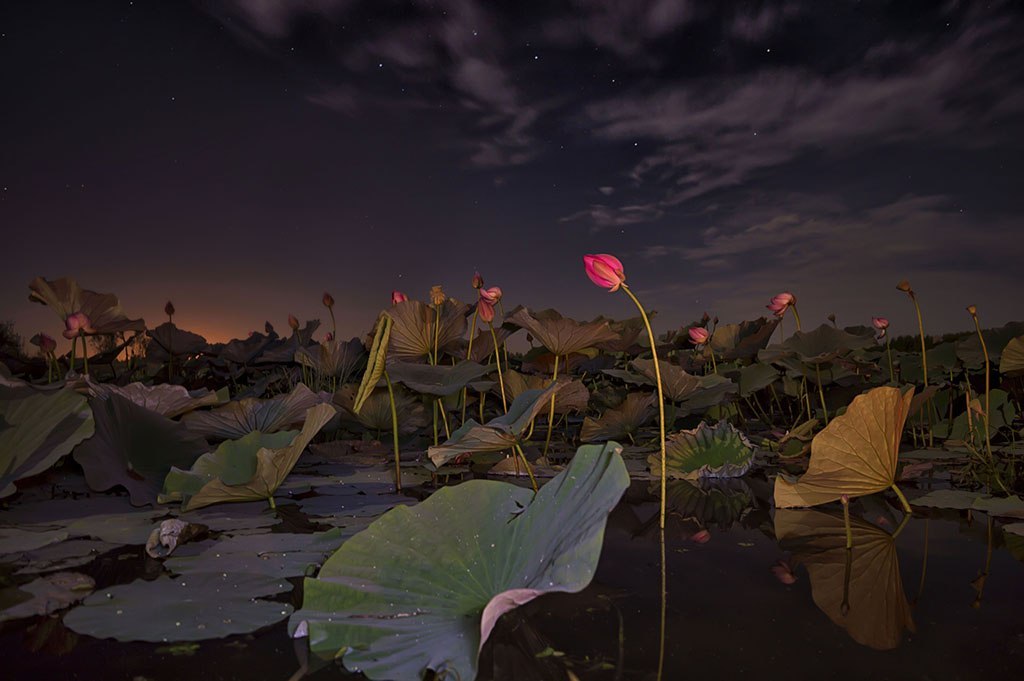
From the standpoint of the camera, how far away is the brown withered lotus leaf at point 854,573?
890mm

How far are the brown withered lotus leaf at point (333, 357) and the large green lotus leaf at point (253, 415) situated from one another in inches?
55.4

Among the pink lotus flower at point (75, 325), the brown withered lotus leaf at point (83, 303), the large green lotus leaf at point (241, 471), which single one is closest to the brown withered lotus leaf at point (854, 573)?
the large green lotus leaf at point (241, 471)

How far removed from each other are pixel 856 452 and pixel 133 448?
1862 millimetres

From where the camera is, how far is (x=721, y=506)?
1.75 meters

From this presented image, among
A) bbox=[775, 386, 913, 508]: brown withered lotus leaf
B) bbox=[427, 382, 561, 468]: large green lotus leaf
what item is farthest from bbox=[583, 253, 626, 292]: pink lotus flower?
bbox=[775, 386, 913, 508]: brown withered lotus leaf

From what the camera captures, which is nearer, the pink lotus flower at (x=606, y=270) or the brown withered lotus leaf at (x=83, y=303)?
the pink lotus flower at (x=606, y=270)

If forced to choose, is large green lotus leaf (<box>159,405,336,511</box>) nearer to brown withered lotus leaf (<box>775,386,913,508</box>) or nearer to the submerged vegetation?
the submerged vegetation

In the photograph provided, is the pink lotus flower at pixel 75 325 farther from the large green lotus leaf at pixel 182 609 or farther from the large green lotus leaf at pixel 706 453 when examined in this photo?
the large green lotus leaf at pixel 706 453

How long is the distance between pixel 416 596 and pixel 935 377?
4.03m

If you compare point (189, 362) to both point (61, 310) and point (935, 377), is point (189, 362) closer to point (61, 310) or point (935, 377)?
point (61, 310)

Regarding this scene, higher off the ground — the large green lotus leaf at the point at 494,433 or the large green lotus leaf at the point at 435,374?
the large green lotus leaf at the point at 435,374

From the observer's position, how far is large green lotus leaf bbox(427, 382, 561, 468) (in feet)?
4.45

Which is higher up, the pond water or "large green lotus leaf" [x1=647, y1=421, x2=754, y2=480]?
"large green lotus leaf" [x1=647, y1=421, x2=754, y2=480]

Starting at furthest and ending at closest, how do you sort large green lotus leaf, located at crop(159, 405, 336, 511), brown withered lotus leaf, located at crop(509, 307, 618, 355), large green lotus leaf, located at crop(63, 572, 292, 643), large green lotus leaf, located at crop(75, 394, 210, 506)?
brown withered lotus leaf, located at crop(509, 307, 618, 355) → large green lotus leaf, located at crop(75, 394, 210, 506) → large green lotus leaf, located at crop(159, 405, 336, 511) → large green lotus leaf, located at crop(63, 572, 292, 643)
